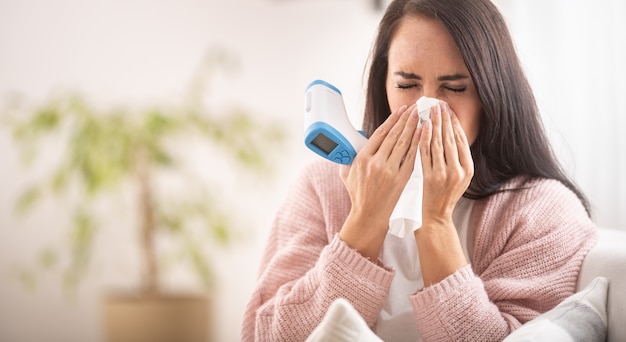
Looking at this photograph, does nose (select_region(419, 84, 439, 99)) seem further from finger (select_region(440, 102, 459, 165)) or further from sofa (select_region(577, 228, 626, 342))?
sofa (select_region(577, 228, 626, 342))

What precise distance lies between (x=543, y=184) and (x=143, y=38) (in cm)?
199

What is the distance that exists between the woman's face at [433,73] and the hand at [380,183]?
0.24 ft

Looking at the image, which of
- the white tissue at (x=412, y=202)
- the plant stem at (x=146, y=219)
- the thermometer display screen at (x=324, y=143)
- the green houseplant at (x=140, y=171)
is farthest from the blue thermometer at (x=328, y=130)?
the plant stem at (x=146, y=219)

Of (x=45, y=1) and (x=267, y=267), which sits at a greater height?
(x=45, y=1)

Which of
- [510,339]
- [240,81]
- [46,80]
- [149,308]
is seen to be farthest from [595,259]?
[46,80]

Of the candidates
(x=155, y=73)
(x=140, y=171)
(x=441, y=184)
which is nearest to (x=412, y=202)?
(x=441, y=184)

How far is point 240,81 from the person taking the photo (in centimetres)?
290

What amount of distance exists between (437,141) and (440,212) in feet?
0.37

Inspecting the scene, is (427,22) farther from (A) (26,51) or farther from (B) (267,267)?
(A) (26,51)

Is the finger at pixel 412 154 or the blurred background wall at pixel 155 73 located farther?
the blurred background wall at pixel 155 73

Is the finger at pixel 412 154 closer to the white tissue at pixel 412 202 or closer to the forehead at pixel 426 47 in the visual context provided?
the white tissue at pixel 412 202

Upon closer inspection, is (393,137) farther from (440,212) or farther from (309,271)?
(309,271)

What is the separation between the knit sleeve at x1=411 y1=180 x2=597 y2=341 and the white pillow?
0.08 meters

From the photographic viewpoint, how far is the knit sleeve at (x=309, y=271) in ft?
3.62
